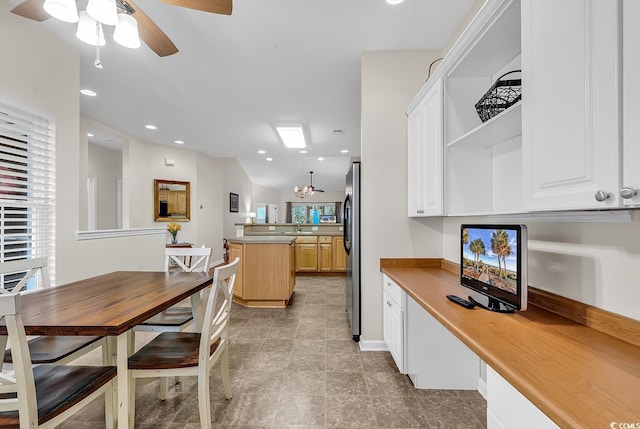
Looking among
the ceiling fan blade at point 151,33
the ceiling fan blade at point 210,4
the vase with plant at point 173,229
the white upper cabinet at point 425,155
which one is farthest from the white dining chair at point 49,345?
the vase with plant at point 173,229

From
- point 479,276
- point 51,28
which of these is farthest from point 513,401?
point 51,28

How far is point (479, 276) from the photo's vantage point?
4.88 feet

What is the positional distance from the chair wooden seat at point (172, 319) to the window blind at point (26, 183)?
1.16 meters

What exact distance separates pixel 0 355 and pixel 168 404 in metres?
0.91

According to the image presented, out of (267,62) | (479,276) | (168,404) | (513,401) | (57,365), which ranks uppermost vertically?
(267,62)

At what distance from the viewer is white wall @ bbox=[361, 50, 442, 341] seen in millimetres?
2576

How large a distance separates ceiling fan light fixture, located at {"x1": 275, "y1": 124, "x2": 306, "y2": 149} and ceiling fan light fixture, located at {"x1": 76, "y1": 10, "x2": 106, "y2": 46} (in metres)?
3.17

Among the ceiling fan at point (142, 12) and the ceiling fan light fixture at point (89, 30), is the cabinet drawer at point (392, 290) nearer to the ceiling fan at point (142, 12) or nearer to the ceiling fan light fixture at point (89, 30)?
the ceiling fan at point (142, 12)

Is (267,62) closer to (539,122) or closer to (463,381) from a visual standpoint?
(539,122)

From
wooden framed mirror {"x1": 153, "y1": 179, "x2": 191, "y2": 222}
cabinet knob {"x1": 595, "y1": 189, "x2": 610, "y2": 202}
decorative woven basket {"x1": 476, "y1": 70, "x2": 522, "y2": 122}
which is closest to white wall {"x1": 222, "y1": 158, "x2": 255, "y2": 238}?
wooden framed mirror {"x1": 153, "y1": 179, "x2": 191, "y2": 222}

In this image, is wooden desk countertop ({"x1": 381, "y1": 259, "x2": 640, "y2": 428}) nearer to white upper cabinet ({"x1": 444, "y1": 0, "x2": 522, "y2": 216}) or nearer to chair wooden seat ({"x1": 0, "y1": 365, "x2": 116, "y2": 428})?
white upper cabinet ({"x1": 444, "y1": 0, "x2": 522, "y2": 216})

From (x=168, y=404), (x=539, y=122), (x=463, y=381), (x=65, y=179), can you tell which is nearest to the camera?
(x=539, y=122)

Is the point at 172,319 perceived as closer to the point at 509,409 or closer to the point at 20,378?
the point at 20,378

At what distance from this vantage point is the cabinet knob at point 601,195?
0.77 metres
